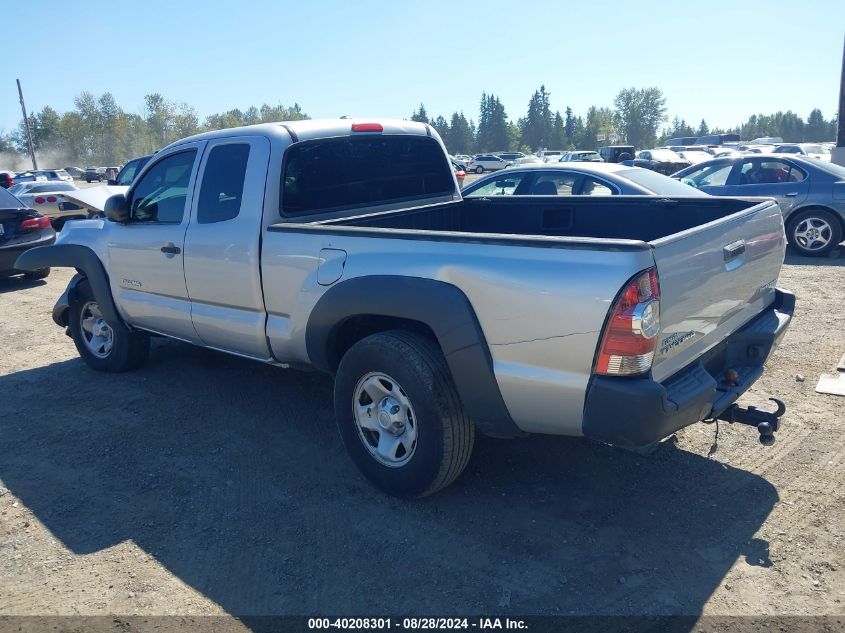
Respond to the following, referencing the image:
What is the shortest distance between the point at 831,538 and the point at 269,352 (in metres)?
3.26

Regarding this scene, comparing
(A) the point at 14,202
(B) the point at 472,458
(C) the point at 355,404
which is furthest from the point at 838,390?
(A) the point at 14,202

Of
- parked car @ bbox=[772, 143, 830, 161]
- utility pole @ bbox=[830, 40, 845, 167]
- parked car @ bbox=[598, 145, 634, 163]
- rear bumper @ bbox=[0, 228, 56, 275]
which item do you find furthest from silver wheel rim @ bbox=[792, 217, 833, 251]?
parked car @ bbox=[772, 143, 830, 161]

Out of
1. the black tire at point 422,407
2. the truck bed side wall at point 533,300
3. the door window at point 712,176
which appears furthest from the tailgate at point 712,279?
the door window at point 712,176

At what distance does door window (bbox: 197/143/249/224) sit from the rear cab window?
337 millimetres

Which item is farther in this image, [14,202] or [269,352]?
[14,202]

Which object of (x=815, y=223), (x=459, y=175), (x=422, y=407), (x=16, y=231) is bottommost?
(x=815, y=223)

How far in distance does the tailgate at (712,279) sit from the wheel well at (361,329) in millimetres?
1168

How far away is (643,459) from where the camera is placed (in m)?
4.15

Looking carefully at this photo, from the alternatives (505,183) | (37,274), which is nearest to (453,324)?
(505,183)

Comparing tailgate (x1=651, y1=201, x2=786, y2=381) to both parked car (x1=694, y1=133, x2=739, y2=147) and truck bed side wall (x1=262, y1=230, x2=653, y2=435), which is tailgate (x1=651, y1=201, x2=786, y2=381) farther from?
parked car (x1=694, y1=133, x2=739, y2=147)

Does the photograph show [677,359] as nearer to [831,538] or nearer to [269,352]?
[831,538]

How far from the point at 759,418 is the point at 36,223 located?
1030 centimetres

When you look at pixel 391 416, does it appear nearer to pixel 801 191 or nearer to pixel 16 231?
pixel 16 231

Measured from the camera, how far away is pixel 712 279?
326 centimetres
